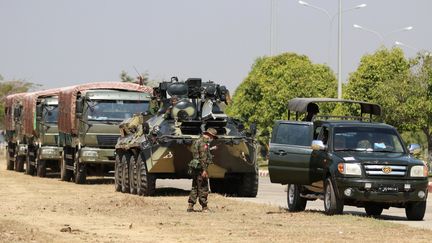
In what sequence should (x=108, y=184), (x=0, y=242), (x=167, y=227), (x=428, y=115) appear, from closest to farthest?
(x=0, y=242) < (x=167, y=227) < (x=108, y=184) < (x=428, y=115)

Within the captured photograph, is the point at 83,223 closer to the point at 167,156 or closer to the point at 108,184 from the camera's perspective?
the point at 167,156

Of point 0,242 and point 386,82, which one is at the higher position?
point 386,82

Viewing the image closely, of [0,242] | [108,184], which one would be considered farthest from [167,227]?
[108,184]

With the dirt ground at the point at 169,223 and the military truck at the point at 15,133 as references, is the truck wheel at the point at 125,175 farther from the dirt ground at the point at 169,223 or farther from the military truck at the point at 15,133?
the military truck at the point at 15,133

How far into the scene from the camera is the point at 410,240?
17656mm

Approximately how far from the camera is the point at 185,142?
98.0 feet

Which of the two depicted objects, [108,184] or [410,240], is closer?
[410,240]

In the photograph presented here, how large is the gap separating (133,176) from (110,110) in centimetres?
633

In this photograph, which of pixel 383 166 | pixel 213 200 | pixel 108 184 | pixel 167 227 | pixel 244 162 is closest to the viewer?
pixel 167 227

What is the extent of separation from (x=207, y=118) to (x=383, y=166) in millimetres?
9339

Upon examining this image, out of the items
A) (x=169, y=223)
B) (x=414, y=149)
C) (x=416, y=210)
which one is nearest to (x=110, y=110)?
(x=414, y=149)

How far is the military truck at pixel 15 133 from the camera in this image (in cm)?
5131

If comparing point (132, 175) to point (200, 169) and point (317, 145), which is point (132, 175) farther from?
point (317, 145)

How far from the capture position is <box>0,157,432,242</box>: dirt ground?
18.0 meters
